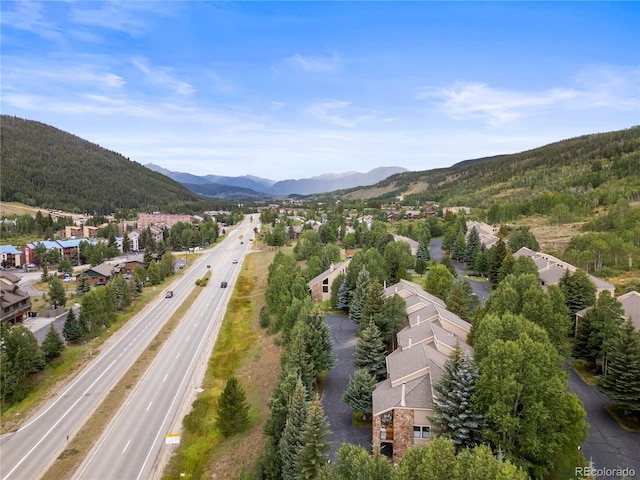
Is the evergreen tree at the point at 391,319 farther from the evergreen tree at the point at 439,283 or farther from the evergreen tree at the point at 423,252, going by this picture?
the evergreen tree at the point at 423,252

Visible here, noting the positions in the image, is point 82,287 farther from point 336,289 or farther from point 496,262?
point 496,262

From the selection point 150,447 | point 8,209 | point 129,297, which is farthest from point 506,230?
point 8,209

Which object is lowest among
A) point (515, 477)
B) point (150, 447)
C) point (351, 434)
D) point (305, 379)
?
point (150, 447)

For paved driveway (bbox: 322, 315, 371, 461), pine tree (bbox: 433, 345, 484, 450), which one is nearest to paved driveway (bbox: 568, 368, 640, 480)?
pine tree (bbox: 433, 345, 484, 450)

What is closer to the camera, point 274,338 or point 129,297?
point 274,338

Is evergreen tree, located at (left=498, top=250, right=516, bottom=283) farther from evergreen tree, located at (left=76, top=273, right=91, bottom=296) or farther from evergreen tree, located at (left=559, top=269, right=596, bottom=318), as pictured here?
evergreen tree, located at (left=76, top=273, right=91, bottom=296)

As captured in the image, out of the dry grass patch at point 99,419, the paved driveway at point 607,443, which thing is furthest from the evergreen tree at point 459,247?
the dry grass patch at point 99,419

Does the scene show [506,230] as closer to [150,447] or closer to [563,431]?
[563,431]

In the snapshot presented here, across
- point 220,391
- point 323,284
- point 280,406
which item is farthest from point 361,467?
point 323,284
